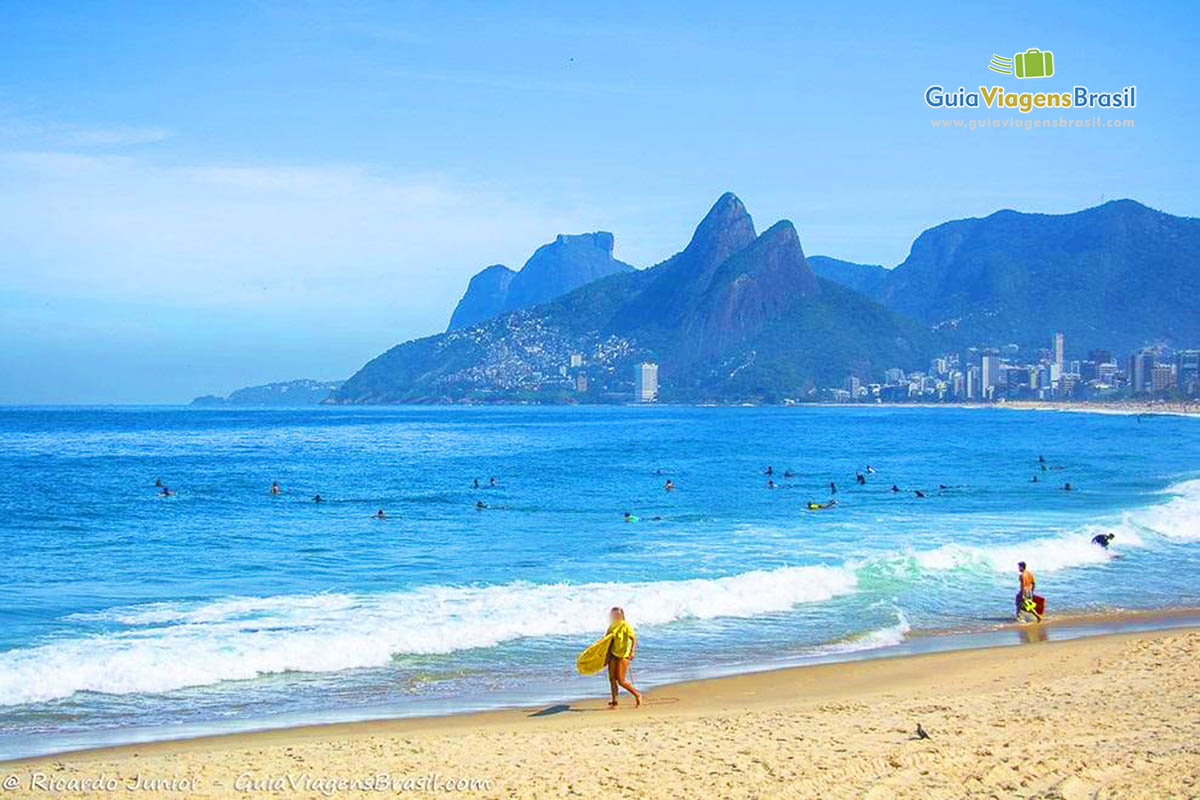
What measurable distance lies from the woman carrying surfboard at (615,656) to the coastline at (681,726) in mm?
298

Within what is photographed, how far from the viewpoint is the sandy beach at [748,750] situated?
8547 millimetres

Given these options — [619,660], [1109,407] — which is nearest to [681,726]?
[619,660]

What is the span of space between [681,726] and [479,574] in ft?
39.3

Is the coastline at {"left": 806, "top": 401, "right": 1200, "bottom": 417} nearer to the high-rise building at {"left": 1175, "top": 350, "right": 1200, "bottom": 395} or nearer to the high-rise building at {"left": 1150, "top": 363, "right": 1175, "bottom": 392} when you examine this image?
the high-rise building at {"left": 1150, "top": 363, "right": 1175, "bottom": 392}

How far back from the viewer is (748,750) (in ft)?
31.4

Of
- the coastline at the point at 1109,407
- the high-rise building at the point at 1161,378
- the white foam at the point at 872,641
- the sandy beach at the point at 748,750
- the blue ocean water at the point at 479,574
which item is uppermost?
the high-rise building at the point at 1161,378

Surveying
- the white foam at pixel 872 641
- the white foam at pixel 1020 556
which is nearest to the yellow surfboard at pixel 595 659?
the white foam at pixel 872 641

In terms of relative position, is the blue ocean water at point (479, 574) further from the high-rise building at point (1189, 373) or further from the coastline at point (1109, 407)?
the high-rise building at point (1189, 373)

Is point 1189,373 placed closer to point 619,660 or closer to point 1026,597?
point 1026,597

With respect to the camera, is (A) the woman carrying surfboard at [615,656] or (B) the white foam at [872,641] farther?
(B) the white foam at [872,641]

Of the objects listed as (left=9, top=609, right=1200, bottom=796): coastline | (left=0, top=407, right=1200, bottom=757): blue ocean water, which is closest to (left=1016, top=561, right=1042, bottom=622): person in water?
(left=0, top=407, right=1200, bottom=757): blue ocean water

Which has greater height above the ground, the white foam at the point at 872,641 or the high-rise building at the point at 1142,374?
the high-rise building at the point at 1142,374

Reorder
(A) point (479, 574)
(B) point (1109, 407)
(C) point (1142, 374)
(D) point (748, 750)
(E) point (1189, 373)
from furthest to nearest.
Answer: (C) point (1142, 374) → (E) point (1189, 373) → (B) point (1109, 407) → (A) point (479, 574) → (D) point (748, 750)

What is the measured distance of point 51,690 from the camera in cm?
1302
